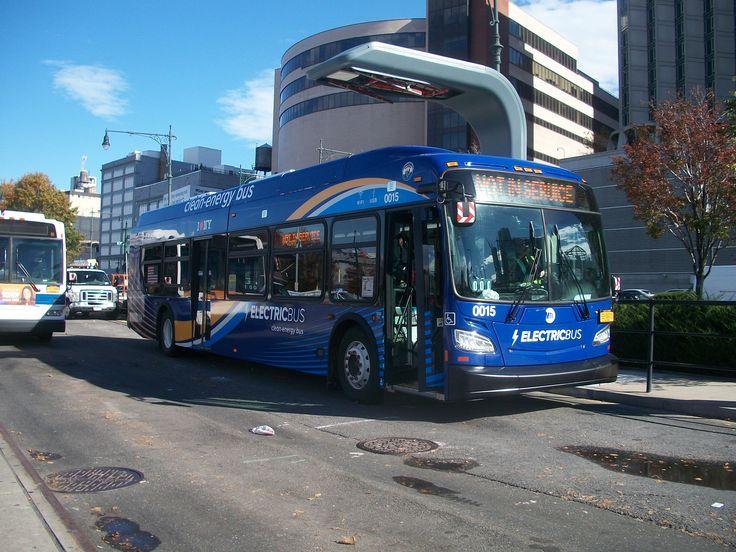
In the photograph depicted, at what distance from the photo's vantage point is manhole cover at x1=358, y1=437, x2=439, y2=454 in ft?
22.1

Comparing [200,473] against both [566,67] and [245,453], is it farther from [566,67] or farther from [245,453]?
[566,67]

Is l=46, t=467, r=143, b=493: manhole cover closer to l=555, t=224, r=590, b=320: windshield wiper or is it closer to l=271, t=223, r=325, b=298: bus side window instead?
l=271, t=223, r=325, b=298: bus side window

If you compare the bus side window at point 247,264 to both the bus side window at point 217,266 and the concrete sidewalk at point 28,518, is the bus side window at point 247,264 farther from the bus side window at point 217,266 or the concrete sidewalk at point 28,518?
the concrete sidewalk at point 28,518

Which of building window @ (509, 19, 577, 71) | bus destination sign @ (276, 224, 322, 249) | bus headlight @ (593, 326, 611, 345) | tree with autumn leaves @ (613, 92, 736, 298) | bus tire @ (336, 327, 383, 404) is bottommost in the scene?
bus tire @ (336, 327, 383, 404)

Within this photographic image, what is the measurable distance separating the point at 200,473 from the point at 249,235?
268 inches

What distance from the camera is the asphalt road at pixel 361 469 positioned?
14.7ft

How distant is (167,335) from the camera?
15.3 metres

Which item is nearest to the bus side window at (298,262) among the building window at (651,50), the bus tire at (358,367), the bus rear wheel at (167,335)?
the bus tire at (358,367)

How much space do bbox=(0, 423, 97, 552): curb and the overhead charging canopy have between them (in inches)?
331

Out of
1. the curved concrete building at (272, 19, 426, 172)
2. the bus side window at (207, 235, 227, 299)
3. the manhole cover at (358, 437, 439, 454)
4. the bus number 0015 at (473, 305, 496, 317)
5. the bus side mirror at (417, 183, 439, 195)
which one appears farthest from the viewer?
the curved concrete building at (272, 19, 426, 172)

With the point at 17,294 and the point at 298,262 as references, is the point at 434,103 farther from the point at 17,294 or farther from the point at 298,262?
the point at 298,262

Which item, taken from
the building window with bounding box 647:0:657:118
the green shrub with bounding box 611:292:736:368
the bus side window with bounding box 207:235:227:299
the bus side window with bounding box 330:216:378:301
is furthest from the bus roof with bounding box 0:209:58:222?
the building window with bounding box 647:0:657:118

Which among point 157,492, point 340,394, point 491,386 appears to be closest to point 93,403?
point 340,394

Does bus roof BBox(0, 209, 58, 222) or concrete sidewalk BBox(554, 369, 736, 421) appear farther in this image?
bus roof BBox(0, 209, 58, 222)
